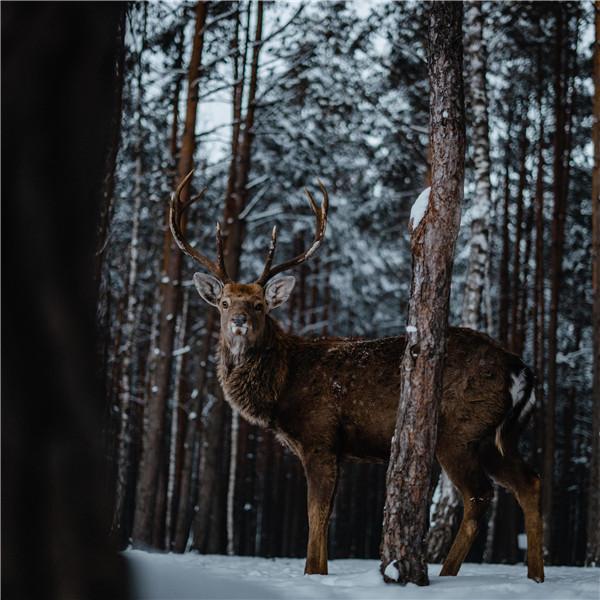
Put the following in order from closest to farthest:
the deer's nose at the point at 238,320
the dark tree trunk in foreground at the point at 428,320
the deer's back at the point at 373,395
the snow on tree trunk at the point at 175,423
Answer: the dark tree trunk in foreground at the point at 428,320 < the deer's back at the point at 373,395 < the deer's nose at the point at 238,320 < the snow on tree trunk at the point at 175,423

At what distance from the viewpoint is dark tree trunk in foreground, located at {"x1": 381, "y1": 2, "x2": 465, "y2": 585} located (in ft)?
15.0

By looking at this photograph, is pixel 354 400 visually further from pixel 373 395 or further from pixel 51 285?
pixel 51 285

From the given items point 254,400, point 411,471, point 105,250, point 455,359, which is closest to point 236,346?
point 254,400

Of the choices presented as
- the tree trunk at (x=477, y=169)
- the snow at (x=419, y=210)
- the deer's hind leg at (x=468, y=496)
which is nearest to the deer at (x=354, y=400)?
the deer's hind leg at (x=468, y=496)

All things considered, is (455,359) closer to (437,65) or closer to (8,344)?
(437,65)

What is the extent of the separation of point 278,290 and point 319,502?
221 centimetres

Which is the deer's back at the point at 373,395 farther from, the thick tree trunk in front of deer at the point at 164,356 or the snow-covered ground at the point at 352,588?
the thick tree trunk in front of deer at the point at 164,356

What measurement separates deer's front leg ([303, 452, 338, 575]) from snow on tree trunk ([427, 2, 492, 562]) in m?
4.22

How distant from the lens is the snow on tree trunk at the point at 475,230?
10586mm

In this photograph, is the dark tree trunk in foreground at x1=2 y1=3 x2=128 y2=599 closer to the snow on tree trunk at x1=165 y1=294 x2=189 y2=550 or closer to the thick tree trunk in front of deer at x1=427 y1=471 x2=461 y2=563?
the thick tree trunk in front of deer at x1=427 y1=471 x2=461 y2=563

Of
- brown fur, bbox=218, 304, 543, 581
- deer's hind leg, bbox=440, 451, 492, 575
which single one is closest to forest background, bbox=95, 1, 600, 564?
brown fur, bbox=218, 304, 543, 581

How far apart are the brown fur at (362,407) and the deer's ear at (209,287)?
347mm

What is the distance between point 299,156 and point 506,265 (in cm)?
637

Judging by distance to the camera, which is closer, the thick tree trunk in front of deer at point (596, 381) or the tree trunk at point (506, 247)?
the thick tree trunk in front of deer at point (596, 381)
